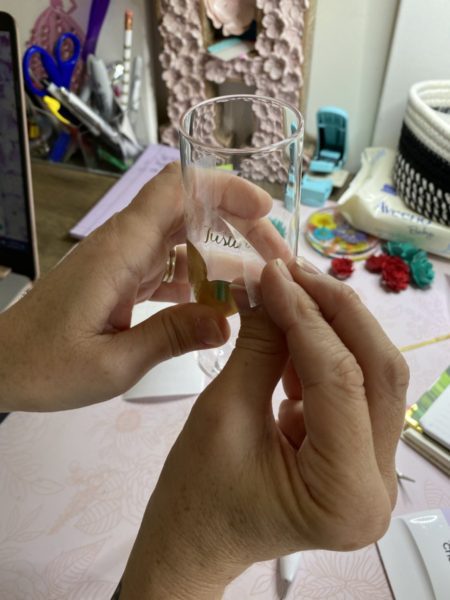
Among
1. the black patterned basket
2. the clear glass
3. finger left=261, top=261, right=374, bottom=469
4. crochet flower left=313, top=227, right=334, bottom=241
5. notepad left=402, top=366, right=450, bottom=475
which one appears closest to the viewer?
finger left=261, top=261, right=374, bottom=469

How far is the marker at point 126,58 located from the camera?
0.87 m

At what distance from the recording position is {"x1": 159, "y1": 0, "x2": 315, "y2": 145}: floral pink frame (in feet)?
2.56

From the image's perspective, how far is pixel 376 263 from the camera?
749mm

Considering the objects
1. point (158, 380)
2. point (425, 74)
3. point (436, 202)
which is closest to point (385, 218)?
point (436, 202)

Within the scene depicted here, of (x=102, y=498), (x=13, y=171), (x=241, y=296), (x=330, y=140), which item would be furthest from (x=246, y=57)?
(x=102, y=498)

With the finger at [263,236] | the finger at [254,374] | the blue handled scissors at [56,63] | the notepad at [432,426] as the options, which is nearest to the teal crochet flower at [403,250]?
the notepad at [432,426]

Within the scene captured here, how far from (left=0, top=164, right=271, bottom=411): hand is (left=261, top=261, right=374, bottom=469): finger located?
3.7 inches

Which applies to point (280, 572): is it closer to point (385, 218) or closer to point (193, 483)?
point (193, 483)

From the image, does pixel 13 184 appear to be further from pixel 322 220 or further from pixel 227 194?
pixel 322 220

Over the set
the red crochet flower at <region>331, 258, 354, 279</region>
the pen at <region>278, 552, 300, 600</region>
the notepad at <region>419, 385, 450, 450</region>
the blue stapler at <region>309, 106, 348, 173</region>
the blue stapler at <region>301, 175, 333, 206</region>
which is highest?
the blue stapler at <region>309, 106, 348, 173</region>

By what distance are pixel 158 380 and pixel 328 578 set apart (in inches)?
11.0

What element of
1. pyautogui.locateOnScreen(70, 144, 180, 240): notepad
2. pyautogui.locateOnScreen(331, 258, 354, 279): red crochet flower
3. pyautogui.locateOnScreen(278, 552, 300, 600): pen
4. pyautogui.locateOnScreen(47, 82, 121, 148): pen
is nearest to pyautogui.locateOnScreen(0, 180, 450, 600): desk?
pyautogui.locateOnScreen(278, 552, 300, 600): pen

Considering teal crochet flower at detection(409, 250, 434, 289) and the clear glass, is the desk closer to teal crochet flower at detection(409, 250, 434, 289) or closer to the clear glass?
teal crochet flower at detection(409, 250, 434, 289)

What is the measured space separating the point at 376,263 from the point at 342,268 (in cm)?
5
